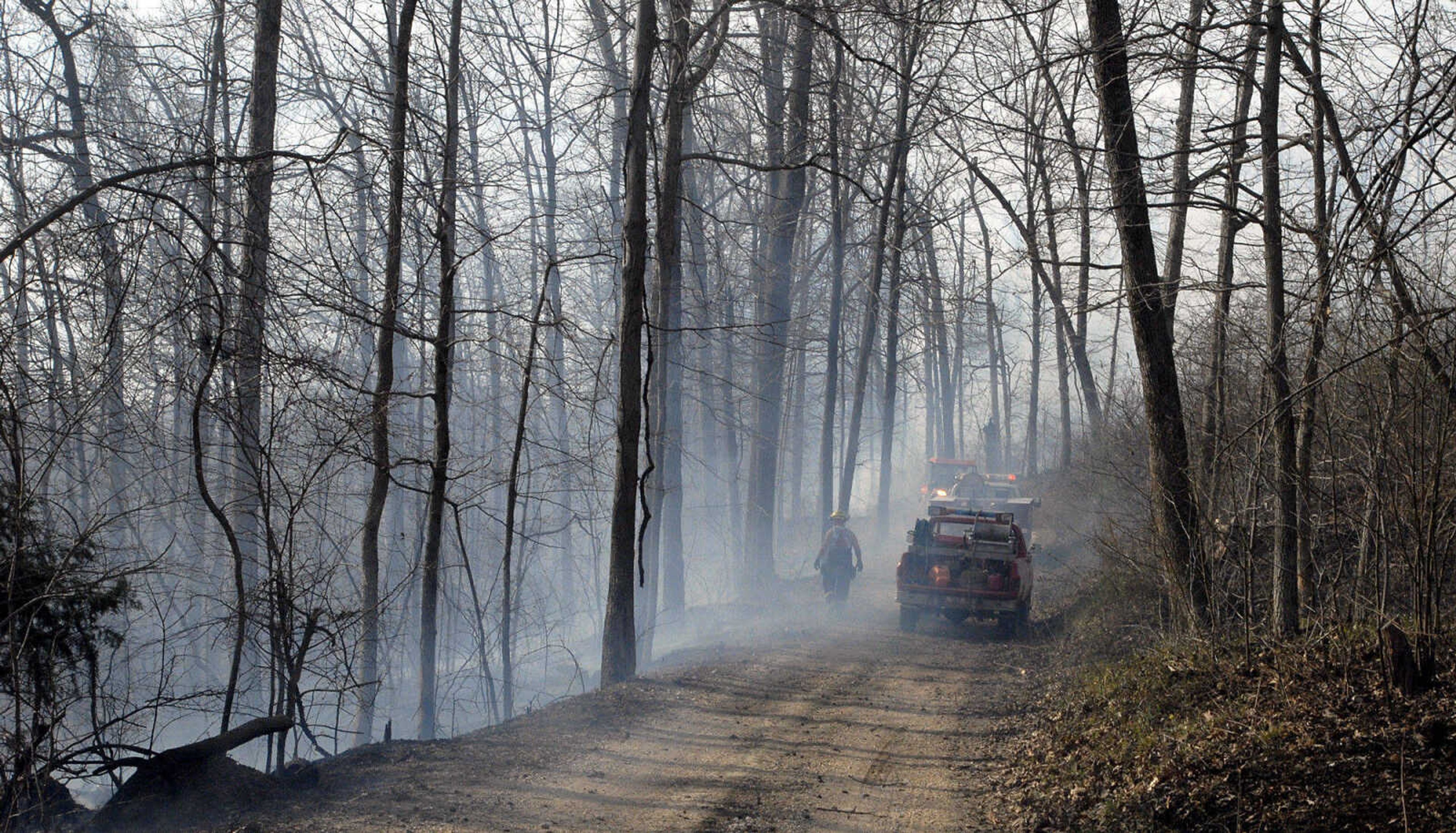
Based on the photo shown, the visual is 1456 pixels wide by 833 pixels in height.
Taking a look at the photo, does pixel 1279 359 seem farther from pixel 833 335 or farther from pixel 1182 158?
pixel 833 335

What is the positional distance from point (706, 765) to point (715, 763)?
0.12 metres

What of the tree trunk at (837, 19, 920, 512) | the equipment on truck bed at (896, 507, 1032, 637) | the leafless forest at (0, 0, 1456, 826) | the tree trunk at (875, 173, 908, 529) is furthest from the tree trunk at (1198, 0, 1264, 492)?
the tree trunk at (875, 173, 908, 529)

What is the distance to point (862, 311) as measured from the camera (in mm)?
34531

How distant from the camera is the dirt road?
656 cm

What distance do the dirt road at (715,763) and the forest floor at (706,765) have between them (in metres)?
0.02

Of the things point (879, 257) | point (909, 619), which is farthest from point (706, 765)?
point (879, 257)

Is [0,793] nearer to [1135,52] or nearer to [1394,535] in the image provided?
[1394,535]

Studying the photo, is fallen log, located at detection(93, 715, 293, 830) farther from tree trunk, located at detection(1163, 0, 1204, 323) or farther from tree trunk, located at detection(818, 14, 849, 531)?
tree trunk, located at detection(818, 14, 849, 531)

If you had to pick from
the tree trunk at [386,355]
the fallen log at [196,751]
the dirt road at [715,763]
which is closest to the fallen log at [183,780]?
the fallen log at [196,751]

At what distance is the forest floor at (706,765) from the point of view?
255 inches

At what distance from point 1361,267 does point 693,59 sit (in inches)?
347

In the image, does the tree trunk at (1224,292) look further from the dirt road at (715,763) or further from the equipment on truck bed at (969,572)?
the equipment on truck bed at (969,572)

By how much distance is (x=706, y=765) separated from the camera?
791 cm

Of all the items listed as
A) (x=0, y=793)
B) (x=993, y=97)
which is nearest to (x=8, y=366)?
(x=0, y=793)
